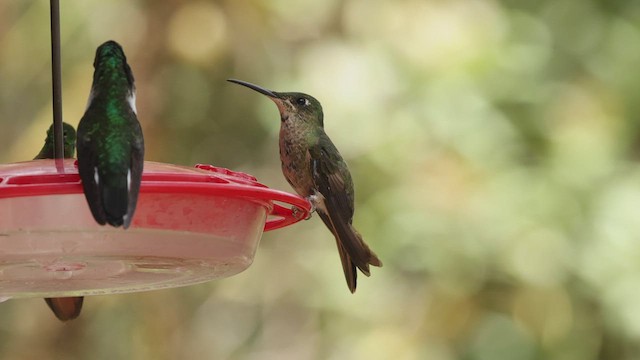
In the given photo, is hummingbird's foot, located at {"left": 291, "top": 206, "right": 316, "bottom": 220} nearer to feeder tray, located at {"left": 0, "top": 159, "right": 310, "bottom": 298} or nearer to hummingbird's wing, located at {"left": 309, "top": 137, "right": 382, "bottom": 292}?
feeder tray, located at {"left": 0, "top": 159, "right": 310, "bottom": 298}

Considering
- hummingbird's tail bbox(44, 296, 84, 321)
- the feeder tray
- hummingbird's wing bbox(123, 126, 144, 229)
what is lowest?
hummingbird's tail bbox(44, 296, 84, 321)

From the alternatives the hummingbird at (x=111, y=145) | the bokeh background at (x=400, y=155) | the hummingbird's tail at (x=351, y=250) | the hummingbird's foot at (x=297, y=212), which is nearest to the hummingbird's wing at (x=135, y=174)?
the hummingbird at (x=111, y=145)

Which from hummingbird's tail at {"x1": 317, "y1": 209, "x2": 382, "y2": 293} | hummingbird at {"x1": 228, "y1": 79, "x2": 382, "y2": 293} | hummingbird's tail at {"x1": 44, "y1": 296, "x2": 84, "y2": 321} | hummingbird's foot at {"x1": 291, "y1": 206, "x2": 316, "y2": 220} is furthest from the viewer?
hummingbird at {"x1": 228, "y1": 79, "x2": 382, "y2": 293}

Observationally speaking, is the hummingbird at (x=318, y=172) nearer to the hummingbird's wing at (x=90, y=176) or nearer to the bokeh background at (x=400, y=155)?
the hummingbird's wing at (x=90, y=176)

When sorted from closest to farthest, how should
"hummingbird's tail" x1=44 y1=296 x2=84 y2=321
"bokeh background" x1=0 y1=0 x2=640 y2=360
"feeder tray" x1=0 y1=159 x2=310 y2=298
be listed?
1. "feeder tray" x1=0 y1=159 x2=310 y2=298
2. "hummingbird's tail" x1=44 y1=296 x2=84 y2=321
3. "bokeh background" x1=0 y1=0 x2=640 y2=360

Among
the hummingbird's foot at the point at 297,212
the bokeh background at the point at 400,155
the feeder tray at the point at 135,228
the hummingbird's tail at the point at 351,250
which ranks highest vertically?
the feeder tray at the point at 135,228

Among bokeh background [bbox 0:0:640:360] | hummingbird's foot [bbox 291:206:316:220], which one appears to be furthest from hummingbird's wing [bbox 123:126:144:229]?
bokeh background [bbox 0:0:640:360]

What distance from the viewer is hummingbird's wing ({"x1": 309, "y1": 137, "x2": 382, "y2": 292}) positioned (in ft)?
11.8

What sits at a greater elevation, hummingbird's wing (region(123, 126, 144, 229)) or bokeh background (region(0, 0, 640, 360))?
hummingbird's wing (region(123, 126, 144, 229))

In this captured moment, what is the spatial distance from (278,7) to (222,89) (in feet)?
1.91

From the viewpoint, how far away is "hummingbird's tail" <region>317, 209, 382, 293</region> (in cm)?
357

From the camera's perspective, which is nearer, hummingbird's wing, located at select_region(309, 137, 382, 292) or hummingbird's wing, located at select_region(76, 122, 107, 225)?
hummingbird's wing, located at select_region(76, 122, 107, 225)

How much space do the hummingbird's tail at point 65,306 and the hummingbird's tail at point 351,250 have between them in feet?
2.89

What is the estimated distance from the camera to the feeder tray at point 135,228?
212cm
